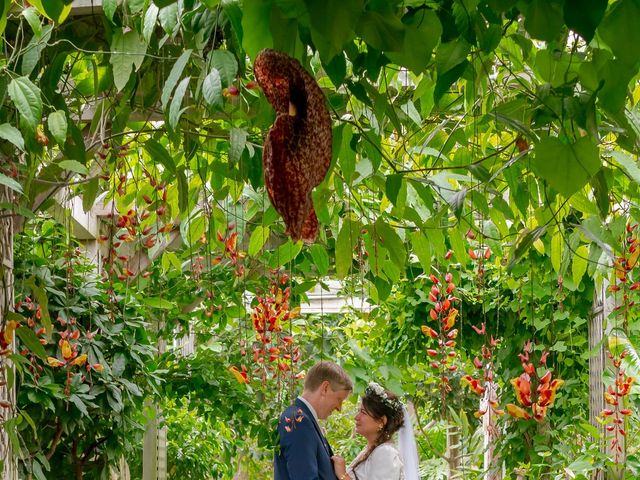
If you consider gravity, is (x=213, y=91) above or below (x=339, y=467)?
above

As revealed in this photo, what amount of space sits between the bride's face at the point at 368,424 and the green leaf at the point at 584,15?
3754mm

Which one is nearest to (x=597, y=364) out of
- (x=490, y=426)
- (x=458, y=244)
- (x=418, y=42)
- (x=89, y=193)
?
(x=490, y=426)

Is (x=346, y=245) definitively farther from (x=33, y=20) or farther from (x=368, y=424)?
(x=368, y=424)

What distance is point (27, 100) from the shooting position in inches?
63.3

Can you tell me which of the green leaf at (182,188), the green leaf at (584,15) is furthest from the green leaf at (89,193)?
the green leaf at (584,15)

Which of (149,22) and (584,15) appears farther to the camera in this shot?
(149,22)

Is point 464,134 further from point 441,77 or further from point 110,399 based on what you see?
point 110,399

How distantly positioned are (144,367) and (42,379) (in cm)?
70

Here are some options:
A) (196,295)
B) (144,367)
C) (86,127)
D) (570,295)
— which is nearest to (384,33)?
Result: (86,127)

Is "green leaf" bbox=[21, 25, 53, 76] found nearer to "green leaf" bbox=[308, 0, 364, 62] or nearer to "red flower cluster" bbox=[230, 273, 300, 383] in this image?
"red flower cluster" bbox=[230, 273, 300, 383]

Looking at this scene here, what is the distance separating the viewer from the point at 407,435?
4.66 metres

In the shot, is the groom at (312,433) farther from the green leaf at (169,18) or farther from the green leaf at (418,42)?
the green leaf at (418,42)

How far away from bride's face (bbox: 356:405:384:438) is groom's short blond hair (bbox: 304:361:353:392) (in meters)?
0.58

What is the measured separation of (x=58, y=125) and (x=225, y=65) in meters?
0.41
